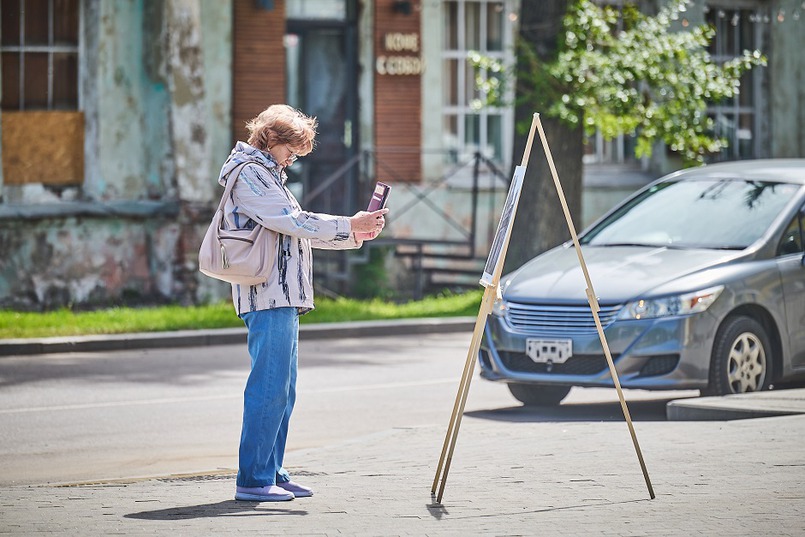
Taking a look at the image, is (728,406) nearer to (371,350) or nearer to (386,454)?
(386,454)

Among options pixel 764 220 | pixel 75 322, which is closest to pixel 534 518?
pixel 764 220

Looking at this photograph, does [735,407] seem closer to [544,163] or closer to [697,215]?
[697,215]

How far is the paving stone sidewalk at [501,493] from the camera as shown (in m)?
6.34

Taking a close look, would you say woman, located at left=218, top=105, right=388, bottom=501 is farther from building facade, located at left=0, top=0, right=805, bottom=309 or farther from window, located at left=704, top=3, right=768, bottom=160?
window, located at left=704, top=3, right=768, bottom=160

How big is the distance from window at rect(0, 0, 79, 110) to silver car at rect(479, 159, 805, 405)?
9.73 m

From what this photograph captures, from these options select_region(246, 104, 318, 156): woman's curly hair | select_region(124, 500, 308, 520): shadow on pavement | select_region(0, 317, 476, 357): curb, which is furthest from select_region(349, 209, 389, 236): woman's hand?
select_region(0, 317, 476, 357): curb

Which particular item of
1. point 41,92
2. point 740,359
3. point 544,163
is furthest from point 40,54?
point 740,359

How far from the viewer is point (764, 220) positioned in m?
11.3

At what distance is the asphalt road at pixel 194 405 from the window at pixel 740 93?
10.8 meters

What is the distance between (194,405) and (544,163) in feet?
26.7

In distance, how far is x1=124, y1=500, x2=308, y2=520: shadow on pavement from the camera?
6625mm

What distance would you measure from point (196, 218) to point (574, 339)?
9.79 meters

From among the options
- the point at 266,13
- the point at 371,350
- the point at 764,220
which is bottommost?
the point at 371,350

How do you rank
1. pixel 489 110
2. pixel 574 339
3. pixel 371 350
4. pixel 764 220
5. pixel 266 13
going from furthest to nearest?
1. pixel 489 110
2. pixel 266 13
3. pixel 371 350
4. pixel 764 220
5. pixel 574 339
